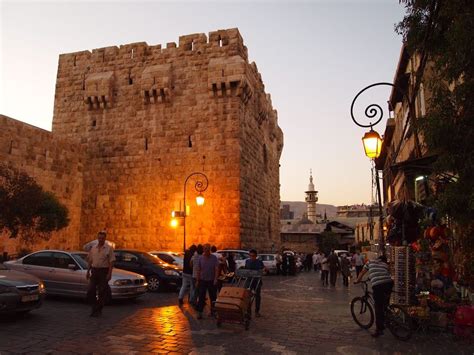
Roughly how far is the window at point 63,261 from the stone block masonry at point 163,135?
399 inches

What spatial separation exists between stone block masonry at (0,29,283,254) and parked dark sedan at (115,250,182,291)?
7103mm

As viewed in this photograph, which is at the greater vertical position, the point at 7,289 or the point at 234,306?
the point at 7,289

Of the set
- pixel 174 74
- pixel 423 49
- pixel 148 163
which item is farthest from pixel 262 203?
pixel 423 49

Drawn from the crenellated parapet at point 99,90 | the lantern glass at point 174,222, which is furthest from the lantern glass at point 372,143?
the crenellated parapet at point 99,90

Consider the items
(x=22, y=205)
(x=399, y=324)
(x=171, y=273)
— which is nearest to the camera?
(x=399, y=324)

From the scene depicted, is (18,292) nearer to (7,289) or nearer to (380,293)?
(7,289)

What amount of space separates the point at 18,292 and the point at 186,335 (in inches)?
122

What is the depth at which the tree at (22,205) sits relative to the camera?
13.6m

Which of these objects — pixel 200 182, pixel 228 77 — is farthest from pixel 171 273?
pixel 228 77

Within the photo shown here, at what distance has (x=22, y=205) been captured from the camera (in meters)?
13.8

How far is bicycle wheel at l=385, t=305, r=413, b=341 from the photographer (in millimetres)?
6523

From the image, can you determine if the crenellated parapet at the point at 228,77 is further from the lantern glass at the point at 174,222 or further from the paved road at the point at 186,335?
the paved road at the point at 186,335

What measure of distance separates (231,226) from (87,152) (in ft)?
30.9

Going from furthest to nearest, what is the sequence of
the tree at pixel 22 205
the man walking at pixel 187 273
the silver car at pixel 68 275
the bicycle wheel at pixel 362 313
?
the tree at pixel 22 205, the man walking at pixel 187 273, the silver car at pixel 68 275, the bicycle wheel at pixel 362 313
